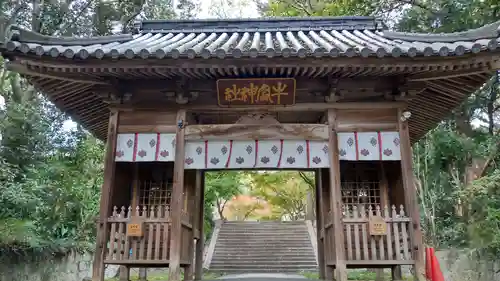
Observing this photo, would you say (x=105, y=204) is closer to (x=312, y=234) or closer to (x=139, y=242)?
(x=139, y=242)

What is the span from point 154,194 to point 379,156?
5002mm

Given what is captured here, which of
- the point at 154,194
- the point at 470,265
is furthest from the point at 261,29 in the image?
the point at 470,265

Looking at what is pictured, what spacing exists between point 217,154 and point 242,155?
0.46 metres

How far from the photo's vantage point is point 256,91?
7.09 meters

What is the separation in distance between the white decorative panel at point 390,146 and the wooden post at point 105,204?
16.1ft

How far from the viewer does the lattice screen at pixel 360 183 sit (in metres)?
8.95

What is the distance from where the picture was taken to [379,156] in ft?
23.3

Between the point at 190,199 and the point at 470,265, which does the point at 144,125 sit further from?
the point at 470,265

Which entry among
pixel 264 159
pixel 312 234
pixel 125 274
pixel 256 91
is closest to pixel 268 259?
pixel 312 234

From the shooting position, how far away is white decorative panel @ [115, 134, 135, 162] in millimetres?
7242

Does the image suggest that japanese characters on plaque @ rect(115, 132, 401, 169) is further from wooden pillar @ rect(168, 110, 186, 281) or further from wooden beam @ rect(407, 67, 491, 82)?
wooden beam @ rect(407, 67, 491, 82)

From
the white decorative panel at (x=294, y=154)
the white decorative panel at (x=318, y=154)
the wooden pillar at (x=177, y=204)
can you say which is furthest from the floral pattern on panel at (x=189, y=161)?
the white decorative panel at (x=318, y=154)

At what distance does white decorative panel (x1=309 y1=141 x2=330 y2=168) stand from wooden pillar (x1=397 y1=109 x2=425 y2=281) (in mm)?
1361

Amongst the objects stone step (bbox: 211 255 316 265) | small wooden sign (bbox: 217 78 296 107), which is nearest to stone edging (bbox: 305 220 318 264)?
stone step (bbox: 211 255 316 265)
